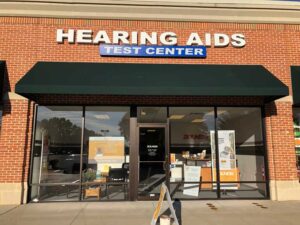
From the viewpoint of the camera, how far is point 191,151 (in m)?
10.6

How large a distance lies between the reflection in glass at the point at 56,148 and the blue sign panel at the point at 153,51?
2241 mm

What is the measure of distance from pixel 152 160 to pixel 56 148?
3213 mm

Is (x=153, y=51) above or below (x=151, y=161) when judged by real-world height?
above

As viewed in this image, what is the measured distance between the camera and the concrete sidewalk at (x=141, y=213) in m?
7.29

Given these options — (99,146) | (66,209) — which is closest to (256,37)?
(99,146)

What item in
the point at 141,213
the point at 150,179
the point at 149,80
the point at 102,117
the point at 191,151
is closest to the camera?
the point at 141,213

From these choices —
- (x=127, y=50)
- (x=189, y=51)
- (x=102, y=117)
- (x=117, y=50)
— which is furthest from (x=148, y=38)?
(x=102, y=117)

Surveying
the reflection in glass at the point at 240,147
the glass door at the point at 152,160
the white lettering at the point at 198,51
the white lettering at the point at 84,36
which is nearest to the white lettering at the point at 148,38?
the white lettering at the point at 198,51

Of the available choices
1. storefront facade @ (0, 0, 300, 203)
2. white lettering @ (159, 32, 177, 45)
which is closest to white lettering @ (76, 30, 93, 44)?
storefront facade @ (0, 0, 300, 203)

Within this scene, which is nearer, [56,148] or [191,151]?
[56,148]

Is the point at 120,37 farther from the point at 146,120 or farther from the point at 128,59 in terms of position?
the point at 146,120

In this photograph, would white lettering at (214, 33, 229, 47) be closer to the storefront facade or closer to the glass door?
the storefront facade

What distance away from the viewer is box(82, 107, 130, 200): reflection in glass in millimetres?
10023

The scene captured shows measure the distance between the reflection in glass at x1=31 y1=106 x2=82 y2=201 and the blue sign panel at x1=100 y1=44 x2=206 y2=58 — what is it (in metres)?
2.24
